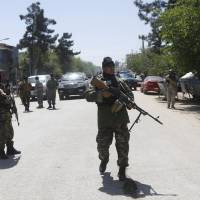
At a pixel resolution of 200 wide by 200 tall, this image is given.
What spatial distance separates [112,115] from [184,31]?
16.1 meters

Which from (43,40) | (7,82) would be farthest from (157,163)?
(43,40)

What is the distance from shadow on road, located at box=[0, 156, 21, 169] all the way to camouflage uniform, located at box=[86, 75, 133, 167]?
212cm

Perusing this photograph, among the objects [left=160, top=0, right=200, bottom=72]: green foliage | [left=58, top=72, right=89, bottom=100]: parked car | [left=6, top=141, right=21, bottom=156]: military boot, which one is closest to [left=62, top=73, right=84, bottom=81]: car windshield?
[left=58, top=72, right=89, bottom=100]: parked car

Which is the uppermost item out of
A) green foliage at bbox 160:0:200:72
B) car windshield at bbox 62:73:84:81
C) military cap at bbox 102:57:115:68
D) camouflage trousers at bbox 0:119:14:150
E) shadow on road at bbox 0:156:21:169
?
green foliage at bbox 160:0:200:72

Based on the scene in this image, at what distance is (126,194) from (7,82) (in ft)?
15.4

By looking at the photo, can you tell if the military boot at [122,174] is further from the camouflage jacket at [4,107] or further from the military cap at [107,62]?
the camouflage jacket at [4,107]

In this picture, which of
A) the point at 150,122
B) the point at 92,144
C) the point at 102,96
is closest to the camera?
the point at 102,96

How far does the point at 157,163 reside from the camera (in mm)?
9414

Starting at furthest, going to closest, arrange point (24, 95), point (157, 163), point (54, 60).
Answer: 1. point (54, 60)
2. point (24, 95)
3. point (157, 163)

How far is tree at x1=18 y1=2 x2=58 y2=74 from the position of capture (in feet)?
274

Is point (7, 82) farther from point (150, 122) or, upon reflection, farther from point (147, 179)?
point (150, 122)

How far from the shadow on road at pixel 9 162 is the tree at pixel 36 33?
72997 mm

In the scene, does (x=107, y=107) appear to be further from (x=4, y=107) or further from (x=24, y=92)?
(x=24, y=92)

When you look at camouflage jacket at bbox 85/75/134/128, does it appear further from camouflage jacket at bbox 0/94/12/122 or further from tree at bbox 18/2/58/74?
tree at bbox 18/2/58/74
